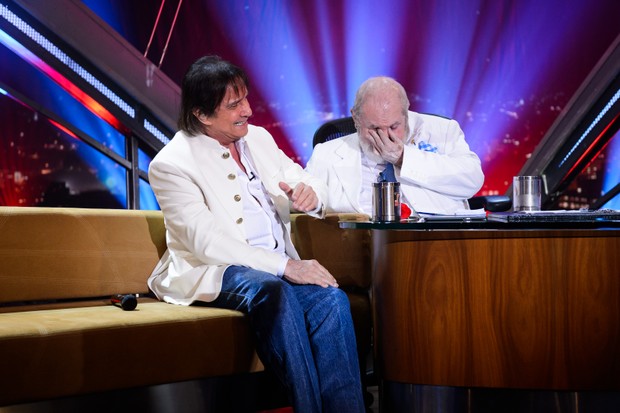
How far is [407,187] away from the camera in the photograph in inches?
121

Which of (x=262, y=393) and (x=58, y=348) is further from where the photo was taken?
(x=262, y=393)

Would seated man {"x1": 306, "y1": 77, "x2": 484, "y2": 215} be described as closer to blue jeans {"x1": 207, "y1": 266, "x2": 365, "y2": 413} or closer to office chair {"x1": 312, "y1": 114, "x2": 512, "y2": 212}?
office chair {"x1": 312, "y1": 114, "x2": 512, "y2": 212}

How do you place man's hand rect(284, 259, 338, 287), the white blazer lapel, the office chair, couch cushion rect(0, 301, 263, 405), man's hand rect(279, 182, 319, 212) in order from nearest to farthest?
couch cushion rect(0, 301, 263, 405)
man's hand rect(284, 259, 338, 287)
man's hand rect(279, 182, 319, 212)
the white blazer lapel
the office chair

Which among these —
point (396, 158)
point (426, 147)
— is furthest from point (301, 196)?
point (426, 147)

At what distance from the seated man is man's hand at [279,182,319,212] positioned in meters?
0.60

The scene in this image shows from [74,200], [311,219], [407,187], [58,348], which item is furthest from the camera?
[74,200]

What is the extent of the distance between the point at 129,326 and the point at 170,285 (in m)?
0.40

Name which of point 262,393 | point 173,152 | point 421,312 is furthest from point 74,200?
point 421,312

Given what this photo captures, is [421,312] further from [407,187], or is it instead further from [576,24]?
[576,24]

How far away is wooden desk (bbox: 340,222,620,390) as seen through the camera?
1878 millimetres

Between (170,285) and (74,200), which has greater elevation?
(74,200)

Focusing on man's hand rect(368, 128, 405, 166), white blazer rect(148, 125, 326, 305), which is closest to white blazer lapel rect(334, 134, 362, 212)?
man's hand rect(368, 128, 405, 166)

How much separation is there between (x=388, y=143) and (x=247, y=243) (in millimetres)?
866

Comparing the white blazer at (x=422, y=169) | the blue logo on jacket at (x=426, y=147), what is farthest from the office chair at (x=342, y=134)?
the blue logo on jacket at (x=426, y=147)
